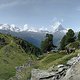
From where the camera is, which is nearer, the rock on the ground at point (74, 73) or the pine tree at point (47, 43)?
the rock on the ground at point (74, 73)

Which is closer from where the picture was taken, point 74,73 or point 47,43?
point 74,73

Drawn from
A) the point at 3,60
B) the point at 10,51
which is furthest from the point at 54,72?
the point at 10,51

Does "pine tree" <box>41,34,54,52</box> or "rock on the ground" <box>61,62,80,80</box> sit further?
"pine tree" <box>41,34,54,52</box>

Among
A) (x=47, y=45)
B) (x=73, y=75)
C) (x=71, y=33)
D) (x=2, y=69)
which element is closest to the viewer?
(x=73, y=75)

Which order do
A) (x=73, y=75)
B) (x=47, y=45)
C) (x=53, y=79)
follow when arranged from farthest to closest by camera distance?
(x=47, y=45) < (x=53, y=79) < (x=73, y=75)

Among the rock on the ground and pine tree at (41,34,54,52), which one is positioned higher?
pine tree at (41,34,54,52)

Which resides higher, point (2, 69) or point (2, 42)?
point (2, 42)

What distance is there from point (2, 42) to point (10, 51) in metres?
33.1

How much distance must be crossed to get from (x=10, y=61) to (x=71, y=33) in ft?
182

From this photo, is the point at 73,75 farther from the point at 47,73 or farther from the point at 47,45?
the point at 47,45

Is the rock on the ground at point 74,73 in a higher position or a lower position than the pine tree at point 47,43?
lower

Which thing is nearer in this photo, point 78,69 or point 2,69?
point 78,69

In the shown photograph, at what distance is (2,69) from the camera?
12031cm

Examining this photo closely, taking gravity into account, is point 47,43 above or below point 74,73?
above
